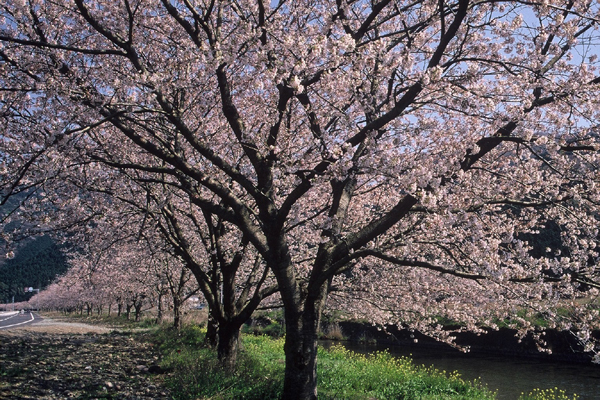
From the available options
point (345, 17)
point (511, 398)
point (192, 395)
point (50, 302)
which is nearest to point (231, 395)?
point (192, 395)

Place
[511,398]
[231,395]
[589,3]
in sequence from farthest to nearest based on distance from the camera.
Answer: [511,398] → [231,395] → [589,3]

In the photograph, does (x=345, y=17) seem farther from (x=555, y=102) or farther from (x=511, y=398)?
(x=511, y=398)

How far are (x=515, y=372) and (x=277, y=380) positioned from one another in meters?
17.1

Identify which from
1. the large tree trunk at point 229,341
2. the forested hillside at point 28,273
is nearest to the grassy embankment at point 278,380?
the large tree trunk at point 229,341

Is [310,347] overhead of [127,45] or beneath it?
beneath

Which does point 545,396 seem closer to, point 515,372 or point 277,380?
point 515,372

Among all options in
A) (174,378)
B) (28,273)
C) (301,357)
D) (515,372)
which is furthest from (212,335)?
(28,273)

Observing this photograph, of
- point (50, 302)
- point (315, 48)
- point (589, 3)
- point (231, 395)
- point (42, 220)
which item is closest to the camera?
point (315, 48)

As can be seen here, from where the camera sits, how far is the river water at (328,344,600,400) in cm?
1758

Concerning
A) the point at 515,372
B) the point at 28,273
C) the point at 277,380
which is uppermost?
the point at 28,273

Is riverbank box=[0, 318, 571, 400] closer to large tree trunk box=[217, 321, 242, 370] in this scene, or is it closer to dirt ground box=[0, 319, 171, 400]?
dirt ground box=[0, 319, 171, 400]

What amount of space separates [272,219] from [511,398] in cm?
1402

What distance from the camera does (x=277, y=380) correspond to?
29.6ft

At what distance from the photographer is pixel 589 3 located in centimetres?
646
